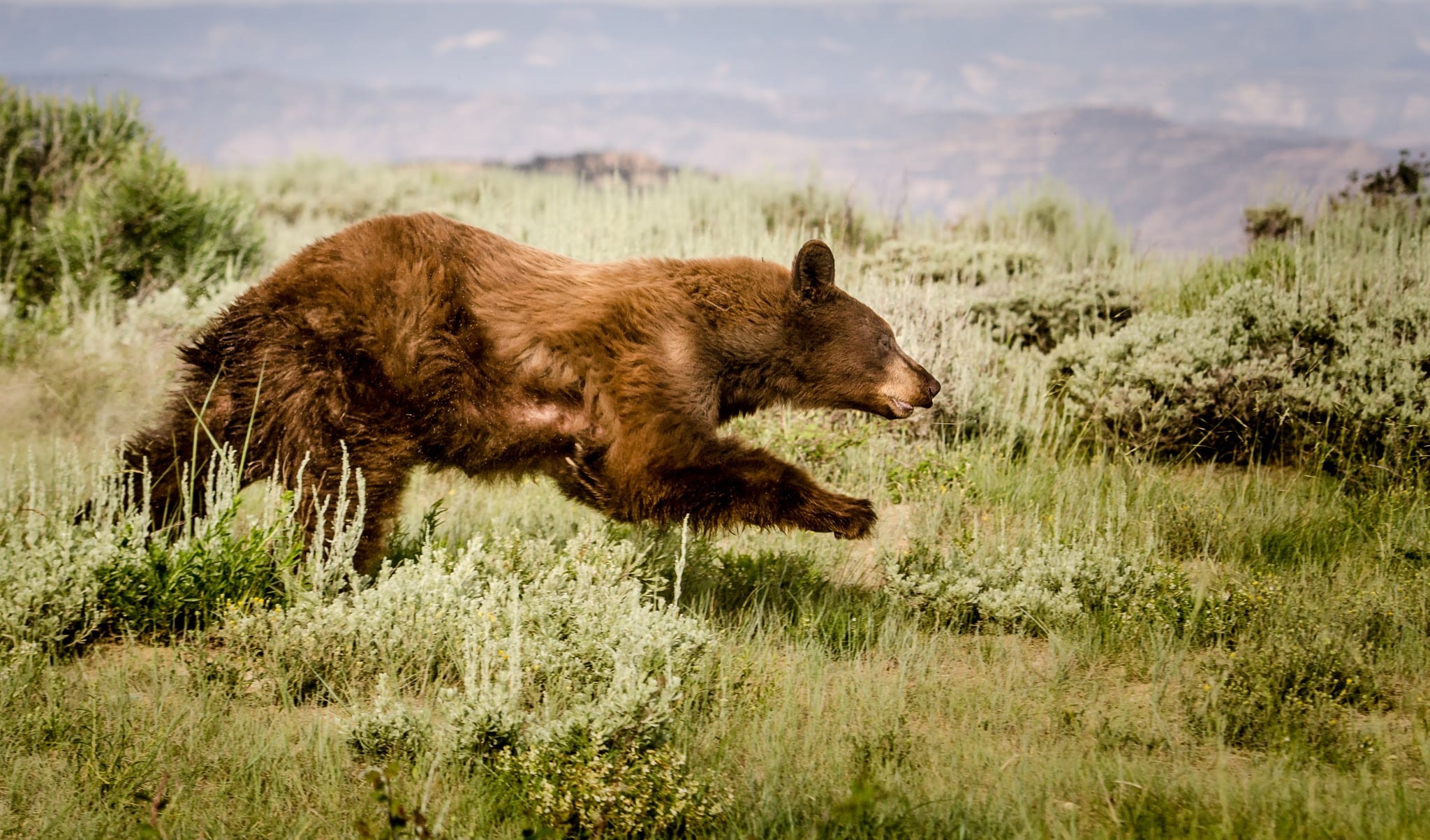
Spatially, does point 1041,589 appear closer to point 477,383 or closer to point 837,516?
point 837,516

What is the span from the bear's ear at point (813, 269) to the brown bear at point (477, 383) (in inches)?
0.5

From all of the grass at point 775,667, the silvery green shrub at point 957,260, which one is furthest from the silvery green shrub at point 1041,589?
the silvery green shrub at point 957,260

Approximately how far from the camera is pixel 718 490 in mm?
4504

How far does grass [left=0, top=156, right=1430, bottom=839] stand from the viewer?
3.41 metres

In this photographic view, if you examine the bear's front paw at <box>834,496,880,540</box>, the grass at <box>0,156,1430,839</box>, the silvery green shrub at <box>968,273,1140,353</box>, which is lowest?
the grass at <box>0,156,1430,839</box>

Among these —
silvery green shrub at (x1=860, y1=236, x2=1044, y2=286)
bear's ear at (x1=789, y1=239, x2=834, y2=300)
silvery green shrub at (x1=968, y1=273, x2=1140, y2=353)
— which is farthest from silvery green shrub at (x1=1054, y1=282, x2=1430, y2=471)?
bear's ear at (x1=789, y1=239, x2=834, y2=300)

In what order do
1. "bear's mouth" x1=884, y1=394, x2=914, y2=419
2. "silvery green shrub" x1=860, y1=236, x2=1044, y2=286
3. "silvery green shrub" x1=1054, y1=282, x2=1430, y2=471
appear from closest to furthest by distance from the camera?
1. "bear's mouth" x1=884, y1=394, x2=914, y2=419
2. "silvery green shrub" x1=1054, y1=282, x2=1430, y2=471
3. "silvery green shrub" x1=860, y1=236, x2=1044, y2=286

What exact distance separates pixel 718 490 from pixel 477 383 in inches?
44.7

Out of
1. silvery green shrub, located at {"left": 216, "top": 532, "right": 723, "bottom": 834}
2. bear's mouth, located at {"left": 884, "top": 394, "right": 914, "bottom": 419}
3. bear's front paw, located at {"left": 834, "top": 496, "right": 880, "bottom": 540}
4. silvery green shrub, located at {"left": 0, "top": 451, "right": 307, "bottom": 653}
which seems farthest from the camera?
bear's mouth, located at {"left": 884, "top": 394, "right": 914, "bottom": 419}

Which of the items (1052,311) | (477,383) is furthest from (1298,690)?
Result: (1052,311)

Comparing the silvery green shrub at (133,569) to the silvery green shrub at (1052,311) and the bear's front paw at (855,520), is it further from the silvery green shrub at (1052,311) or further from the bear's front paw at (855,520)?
the silvery green shrub at (1052,311)

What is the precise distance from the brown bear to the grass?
1.19ft

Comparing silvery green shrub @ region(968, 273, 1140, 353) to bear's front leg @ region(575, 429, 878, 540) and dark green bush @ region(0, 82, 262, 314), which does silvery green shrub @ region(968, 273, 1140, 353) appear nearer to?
bear's front leg @ region(575, 429, 878, 540)

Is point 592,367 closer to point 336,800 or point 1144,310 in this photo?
point 336,800
